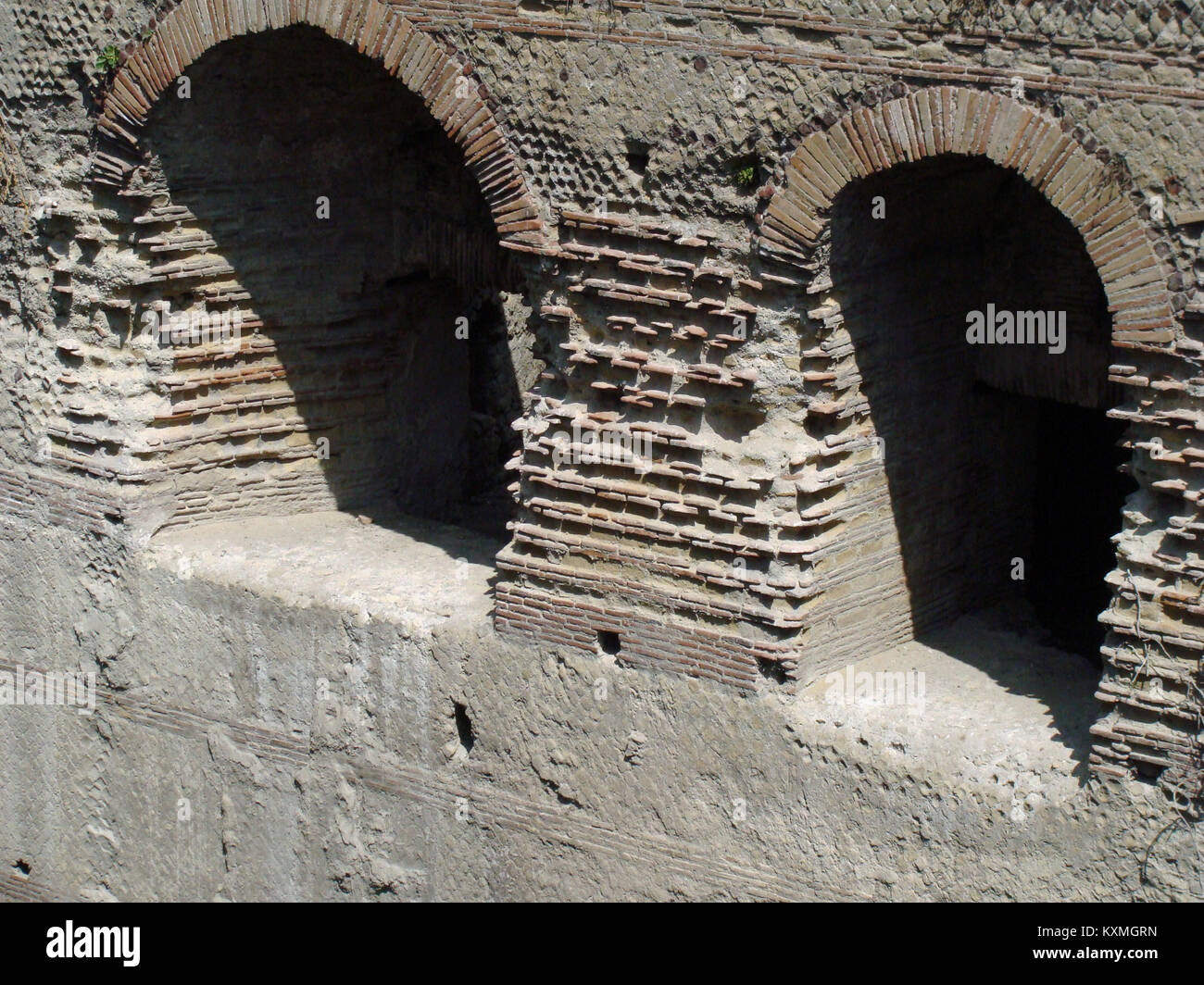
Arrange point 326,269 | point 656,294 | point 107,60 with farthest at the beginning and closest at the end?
point 326,269
point 107,60
point 656,294

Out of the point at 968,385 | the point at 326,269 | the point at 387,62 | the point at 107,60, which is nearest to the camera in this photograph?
the point at 387,62

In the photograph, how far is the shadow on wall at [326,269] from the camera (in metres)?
9.12

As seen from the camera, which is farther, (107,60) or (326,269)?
(326,269)

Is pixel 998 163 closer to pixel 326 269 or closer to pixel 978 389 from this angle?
pixel 978 389

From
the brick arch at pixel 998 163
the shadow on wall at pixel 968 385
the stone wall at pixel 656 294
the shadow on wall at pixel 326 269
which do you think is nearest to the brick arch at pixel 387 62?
the stone wall at pixel 656 294

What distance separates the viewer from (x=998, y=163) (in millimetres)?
7059

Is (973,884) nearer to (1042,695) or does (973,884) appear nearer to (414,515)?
(1042,695)

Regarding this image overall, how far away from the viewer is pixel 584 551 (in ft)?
27.1

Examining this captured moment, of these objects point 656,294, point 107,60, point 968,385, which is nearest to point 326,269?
point 107,60

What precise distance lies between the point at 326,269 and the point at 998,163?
12.1 ft

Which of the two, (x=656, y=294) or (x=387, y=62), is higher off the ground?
(x=387, y=62)

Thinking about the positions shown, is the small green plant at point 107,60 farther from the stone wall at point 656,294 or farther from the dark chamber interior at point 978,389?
the dark chamber interior at point 978,389

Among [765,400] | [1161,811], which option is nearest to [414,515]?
[765,400]

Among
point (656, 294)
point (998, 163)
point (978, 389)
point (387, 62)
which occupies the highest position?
point (387, 62)
